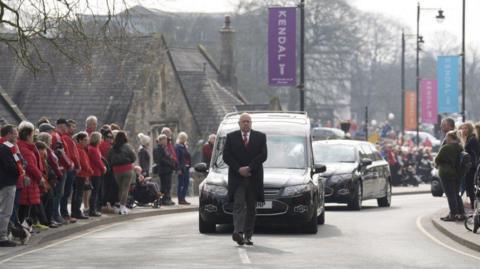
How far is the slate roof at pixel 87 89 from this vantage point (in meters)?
54.1

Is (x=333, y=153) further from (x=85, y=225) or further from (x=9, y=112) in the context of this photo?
(x=9, y=112)

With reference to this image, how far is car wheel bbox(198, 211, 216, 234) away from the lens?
22.8 m

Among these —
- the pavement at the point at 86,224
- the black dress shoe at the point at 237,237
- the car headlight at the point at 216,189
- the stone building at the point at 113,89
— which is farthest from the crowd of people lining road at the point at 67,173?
the stone building at the point at 113,89

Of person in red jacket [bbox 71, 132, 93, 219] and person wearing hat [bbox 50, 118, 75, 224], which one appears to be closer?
person wearing hat [bbox 50, 118, 75, 224]

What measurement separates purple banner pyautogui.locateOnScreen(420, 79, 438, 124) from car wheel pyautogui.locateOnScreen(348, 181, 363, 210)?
40383mm

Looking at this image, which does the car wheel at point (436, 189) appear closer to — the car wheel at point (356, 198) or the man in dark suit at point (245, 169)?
the car wheel at point (356, 198)

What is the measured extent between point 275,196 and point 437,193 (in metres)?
23.2

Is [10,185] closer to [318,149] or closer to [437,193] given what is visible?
[318,149]

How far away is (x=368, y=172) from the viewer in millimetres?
33156

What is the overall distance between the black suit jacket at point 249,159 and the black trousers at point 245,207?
62 mm

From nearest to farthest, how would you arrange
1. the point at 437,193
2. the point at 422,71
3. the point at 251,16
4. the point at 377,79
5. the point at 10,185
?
the point at 10,185, the point at 437,193, the point at 251,16, the point at 377,79, the point at 422,71

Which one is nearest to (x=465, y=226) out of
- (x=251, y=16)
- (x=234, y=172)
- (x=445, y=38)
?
(x=234, y=172)

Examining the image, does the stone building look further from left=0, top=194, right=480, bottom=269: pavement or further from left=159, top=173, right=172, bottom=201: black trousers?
left=0, top=194, right=480, bottom=269: pavement

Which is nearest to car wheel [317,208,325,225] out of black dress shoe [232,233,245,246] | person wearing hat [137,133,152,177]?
black dress shoe [232,233,245,246]
